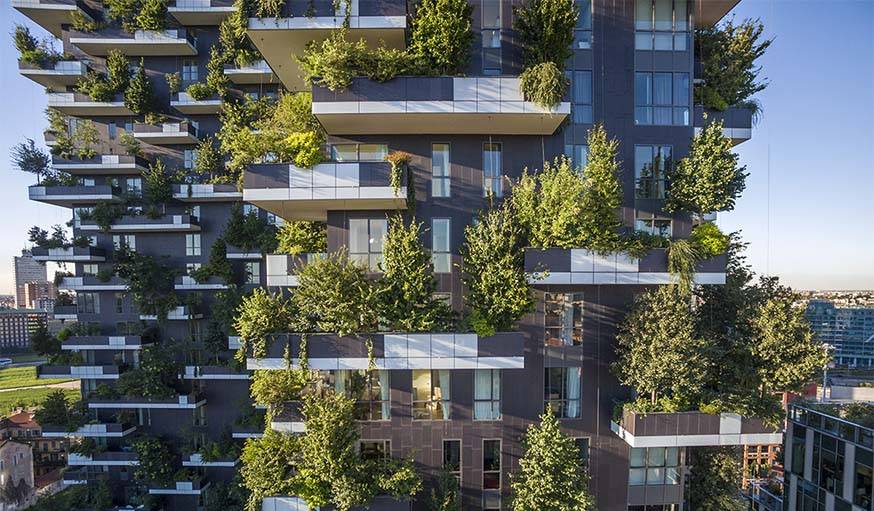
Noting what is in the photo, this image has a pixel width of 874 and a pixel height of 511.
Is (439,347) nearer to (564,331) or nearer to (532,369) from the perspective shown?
(532,369)

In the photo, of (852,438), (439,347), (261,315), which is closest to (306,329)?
(261,315)

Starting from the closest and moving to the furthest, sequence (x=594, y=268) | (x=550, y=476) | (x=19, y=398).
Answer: (x=550, y=476) < (x=594, y=268) < (x=19, y=398)

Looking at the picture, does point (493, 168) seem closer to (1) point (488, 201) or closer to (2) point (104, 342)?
(1) point (488, 201)

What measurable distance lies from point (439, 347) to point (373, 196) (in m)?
4.71

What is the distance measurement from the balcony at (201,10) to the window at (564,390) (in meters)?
23.2

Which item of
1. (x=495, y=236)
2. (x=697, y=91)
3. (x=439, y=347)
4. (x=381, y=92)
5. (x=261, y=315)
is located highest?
(x=697, y=91)

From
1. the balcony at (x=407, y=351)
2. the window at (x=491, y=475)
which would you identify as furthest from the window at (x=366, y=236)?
the window at (x=491, y=475)

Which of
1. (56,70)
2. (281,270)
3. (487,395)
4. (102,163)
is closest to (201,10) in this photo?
(56,70)

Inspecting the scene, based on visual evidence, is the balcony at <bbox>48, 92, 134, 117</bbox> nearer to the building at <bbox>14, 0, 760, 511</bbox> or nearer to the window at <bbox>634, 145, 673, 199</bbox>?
the building at <bbox>14, 0, 760, 511</bbox>

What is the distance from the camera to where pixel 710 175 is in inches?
398

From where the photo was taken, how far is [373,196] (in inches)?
382

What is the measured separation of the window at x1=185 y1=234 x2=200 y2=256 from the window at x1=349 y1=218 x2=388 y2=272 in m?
14.3

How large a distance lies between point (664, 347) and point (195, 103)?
939 inches

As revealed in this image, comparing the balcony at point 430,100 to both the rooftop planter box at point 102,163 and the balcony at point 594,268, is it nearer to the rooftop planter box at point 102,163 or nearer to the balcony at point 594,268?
the balcony at point 594,268
